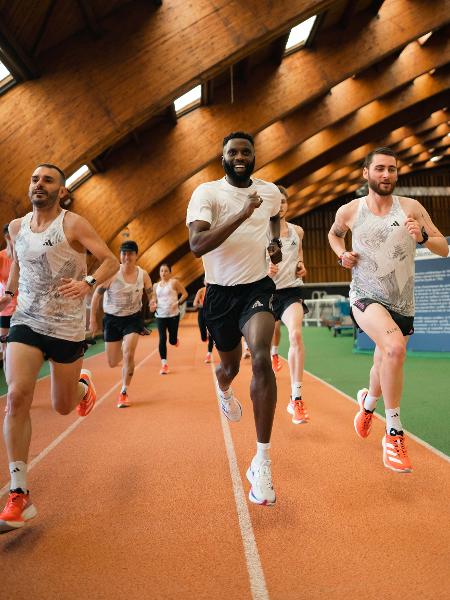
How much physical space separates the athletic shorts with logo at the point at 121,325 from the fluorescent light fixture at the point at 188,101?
1061 cm

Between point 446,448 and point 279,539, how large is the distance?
2.24 metres

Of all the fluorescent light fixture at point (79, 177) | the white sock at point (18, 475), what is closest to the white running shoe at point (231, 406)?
the white sock at point (18, 475)

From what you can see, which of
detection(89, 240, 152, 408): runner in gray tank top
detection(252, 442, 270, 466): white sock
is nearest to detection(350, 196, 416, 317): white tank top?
detection(252, 442, 270, 466): white sock

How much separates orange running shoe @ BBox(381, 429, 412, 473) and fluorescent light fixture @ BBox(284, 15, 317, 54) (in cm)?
1399

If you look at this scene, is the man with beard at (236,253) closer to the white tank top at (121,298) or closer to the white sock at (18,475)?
the white sock at (18,475)

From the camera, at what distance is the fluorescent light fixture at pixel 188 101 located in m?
14.8

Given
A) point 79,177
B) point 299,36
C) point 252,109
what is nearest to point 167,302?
point 79,177

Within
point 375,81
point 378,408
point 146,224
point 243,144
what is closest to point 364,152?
point 375,81

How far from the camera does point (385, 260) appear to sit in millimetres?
3615

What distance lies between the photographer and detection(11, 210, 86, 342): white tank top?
3.04m

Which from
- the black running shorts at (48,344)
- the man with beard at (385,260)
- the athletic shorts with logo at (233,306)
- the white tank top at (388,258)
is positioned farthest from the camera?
the white tank top at (388,258)

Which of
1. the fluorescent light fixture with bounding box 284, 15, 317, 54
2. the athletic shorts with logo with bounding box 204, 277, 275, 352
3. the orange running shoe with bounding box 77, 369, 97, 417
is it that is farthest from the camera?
the fluorescent light fixture with bounding box 284, 15, 317, 54

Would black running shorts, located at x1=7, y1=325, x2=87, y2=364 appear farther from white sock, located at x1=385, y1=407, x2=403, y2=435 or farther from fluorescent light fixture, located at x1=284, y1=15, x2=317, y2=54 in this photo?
fluorescent light fixture, located at x1=284, y1=15, x2=317, y2=54

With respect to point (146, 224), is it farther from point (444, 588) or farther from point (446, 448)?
point (444, 588)
